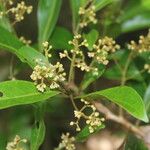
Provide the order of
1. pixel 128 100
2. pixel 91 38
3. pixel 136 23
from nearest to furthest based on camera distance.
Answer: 1. pixel 128 100
2. pixel 91 38
3. pixel 136 23

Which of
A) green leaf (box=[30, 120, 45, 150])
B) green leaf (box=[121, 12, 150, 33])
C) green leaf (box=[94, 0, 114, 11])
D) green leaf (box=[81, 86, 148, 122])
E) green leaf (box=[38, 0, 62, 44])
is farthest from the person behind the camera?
green leaf (box=[121, 12, 150, 33])

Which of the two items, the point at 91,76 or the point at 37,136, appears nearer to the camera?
the point at 37,136

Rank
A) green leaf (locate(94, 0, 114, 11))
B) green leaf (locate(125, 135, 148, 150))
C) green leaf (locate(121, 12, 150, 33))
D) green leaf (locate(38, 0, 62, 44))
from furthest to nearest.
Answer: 1. green leaf (locate(121, 12, 150, 33))
2. green leaf (locate(38, 0, 62, 44))
3. green leaf (locate(94, 0, 114, 11))
4. green leaf (locate(125, 135, 148, 150))

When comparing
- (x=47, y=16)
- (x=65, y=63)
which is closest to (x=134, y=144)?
(x=47, y=16)

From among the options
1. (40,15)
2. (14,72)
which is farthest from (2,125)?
(40,15)

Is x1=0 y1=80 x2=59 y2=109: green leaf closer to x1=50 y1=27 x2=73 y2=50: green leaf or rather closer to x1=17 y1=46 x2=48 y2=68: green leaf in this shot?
x1=17 y1=46 x2=48 y2=68: green leaf

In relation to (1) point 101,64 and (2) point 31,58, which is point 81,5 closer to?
(1) point 101,64

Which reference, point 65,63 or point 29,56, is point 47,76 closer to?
point 29,56

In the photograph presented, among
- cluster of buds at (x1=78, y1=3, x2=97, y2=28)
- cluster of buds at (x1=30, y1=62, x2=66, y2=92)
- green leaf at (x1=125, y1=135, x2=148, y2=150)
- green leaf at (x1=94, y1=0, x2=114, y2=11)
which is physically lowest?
green leaf at (x1=125, y1=135, x2=148, y2=150)

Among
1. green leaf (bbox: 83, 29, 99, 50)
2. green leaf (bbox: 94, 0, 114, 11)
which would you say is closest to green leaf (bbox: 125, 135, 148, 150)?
green leaf (bbox: 83, 29, 99, 50)
